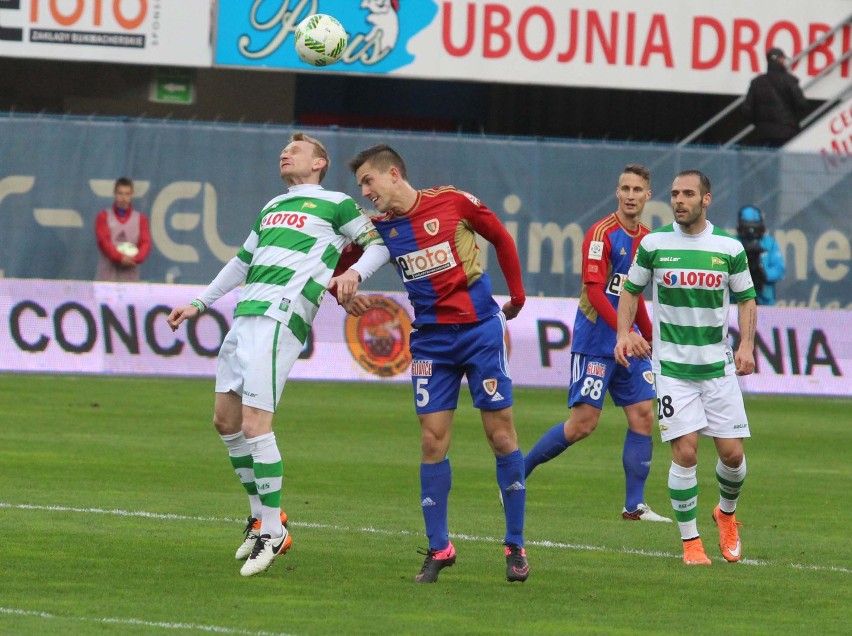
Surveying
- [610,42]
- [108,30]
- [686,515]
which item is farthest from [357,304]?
[610,42]

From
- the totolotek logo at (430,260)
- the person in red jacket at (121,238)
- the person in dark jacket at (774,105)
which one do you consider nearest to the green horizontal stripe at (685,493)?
the totolotek logo at (430,260)

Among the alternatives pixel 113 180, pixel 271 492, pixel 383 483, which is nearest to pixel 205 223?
pixel 113 180

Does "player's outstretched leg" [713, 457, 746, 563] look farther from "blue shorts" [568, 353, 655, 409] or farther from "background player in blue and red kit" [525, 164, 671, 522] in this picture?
"blue shorts" [568, 353, 655, 409]

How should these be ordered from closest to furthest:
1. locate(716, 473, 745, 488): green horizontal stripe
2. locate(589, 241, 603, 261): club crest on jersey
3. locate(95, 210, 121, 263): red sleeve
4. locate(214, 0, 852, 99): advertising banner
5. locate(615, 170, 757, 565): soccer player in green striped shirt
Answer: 1. locate(615, 170, 757, 565): soccer player in green striped shirt
2. locate(716, 473, 745, 488): green horizontal stripe
3. locate(589, 241, 603, 261): club crest on jersey
4. locate(95, 210, 121, 263): red sleeve
5. locate(214, 0, 852, 99): advertising banner

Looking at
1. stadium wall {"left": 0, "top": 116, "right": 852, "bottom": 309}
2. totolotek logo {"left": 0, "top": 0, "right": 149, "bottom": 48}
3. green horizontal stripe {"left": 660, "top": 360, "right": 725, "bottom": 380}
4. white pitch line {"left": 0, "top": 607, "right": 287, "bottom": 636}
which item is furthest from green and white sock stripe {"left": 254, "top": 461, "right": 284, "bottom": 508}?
totolotek logo {"left": 0, "top": 0, "right": 149, "bottom": 48}

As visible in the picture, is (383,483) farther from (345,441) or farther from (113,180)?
(113,180)

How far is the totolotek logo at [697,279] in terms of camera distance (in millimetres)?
8656

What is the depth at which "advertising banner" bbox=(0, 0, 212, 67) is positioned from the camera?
24516 millimetres

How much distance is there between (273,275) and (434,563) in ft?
5.19

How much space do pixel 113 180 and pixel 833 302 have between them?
8.76m

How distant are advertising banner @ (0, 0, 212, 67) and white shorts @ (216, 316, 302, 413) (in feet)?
56.1

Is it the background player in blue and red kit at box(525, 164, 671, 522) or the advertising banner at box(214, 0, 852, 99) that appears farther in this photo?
the advertising banner at box(214, 0, 852, 99)

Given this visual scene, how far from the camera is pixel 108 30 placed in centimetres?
2470

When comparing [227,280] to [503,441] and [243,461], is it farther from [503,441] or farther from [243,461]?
[503,441]
